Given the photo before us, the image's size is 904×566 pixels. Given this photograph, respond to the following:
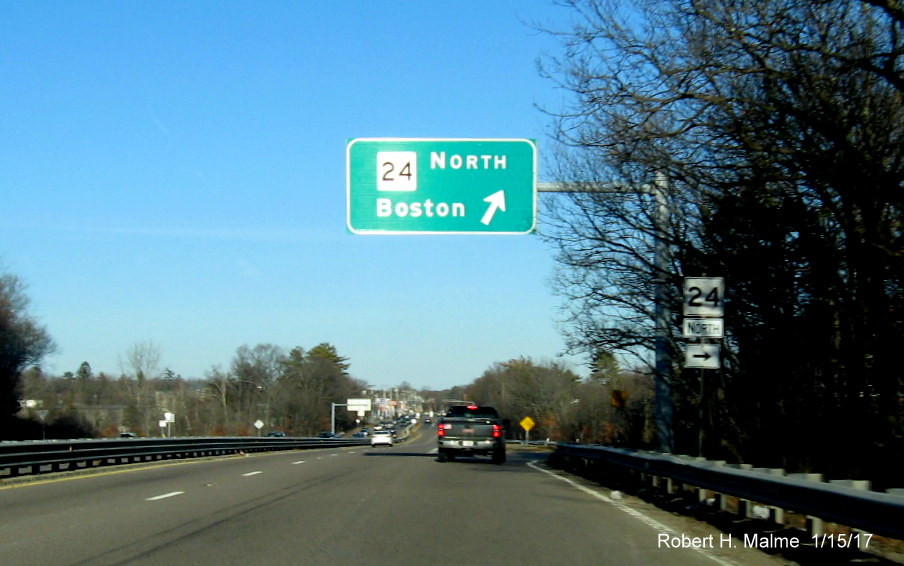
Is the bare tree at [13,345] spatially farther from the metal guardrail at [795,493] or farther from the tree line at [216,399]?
the metal guardrail at [795,493]

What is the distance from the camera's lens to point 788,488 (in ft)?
32.6

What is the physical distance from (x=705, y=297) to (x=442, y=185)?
5.11m

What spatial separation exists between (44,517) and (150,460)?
58.9ft

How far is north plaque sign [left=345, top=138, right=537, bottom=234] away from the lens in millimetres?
17484

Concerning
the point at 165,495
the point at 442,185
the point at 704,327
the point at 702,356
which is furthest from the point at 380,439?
the point at 702,356

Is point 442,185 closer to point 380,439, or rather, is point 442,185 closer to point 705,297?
point 705,297

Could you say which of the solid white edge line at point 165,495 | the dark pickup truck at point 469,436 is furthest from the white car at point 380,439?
the solid white edge line at point 165,495

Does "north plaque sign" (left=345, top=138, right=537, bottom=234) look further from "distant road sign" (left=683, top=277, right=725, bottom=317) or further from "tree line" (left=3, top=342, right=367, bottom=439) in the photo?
"tree line" (left=3, top=342, right=367, bottom=439)

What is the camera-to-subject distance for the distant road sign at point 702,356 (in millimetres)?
16047

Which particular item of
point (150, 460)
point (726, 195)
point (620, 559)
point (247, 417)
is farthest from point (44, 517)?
point (247, 417)

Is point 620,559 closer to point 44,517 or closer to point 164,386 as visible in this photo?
point 44,517

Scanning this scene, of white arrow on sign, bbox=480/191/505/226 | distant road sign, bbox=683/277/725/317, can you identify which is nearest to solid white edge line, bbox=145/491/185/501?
white arrow on sign, bbox=480/191/505/226

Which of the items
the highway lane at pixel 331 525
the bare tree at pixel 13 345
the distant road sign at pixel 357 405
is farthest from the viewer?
the distant road sign at pixel 357 405

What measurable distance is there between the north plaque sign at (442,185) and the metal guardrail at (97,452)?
987 cm
